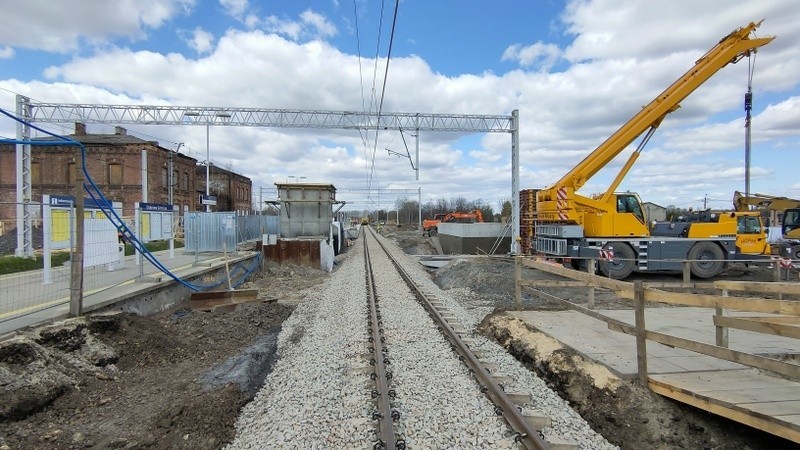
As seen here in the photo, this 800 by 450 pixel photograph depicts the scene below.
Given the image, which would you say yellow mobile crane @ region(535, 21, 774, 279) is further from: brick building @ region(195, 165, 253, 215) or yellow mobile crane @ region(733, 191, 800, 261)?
brick building @ region(195, 165, 253, 215)

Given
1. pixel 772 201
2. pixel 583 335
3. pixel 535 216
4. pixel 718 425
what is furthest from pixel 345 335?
pixel 772 201

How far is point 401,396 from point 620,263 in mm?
13949

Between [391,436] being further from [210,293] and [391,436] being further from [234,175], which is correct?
[234,175]

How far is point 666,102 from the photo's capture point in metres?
16.8

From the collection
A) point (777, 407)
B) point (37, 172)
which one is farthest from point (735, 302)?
point (37, 172)

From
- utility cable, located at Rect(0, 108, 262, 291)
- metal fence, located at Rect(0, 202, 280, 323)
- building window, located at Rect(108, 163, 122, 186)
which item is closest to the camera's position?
utility cable, located at Rect(0, 108, 262, 291)

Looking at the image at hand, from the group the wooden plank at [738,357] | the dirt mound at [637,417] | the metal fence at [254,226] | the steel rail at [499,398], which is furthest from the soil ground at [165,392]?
the metal fence at [254,226]

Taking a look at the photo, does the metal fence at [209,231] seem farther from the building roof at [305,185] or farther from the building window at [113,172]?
the building window at [113,172]

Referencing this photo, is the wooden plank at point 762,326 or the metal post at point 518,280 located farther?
the metal post at point 518,280

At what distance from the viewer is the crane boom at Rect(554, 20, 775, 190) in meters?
16.0

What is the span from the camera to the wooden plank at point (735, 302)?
14.7 feet

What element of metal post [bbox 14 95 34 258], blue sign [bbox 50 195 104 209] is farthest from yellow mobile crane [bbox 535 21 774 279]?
metal post [bbox 14 95 34 258]

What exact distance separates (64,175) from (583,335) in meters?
44.2

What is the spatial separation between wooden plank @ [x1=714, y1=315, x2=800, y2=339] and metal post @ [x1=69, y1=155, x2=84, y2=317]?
8.61m
